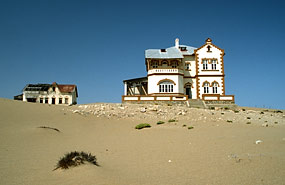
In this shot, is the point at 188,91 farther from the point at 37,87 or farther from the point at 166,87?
the point at 37,87

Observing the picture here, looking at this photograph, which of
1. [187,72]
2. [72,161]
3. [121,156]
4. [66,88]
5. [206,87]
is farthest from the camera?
[66,88]

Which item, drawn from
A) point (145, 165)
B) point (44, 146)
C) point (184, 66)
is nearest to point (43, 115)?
point (44, 146)

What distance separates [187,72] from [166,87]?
18.6 feet

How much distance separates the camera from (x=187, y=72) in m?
38.4

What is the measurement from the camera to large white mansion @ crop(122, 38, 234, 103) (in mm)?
35812

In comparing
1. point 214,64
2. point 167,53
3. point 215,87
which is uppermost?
point 167,53

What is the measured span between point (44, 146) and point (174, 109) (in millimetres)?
15910

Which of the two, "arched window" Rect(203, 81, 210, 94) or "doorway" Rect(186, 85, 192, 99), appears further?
"doorway" Rect(186, 85, 192, 99)

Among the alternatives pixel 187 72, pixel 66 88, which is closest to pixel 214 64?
pixel 187 72

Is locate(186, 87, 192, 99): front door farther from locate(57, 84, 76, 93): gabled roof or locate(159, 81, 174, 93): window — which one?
locate(57, 84, 76, 93): gabled roof

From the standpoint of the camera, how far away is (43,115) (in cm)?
1714

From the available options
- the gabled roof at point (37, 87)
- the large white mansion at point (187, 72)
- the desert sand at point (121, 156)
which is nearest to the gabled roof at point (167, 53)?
the large white mansion at point (187, 72)

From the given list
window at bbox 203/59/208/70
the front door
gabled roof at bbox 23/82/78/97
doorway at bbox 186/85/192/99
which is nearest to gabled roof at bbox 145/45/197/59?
window at bbox 203/59/208/70

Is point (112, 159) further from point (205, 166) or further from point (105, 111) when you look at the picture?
point (105, 111)
